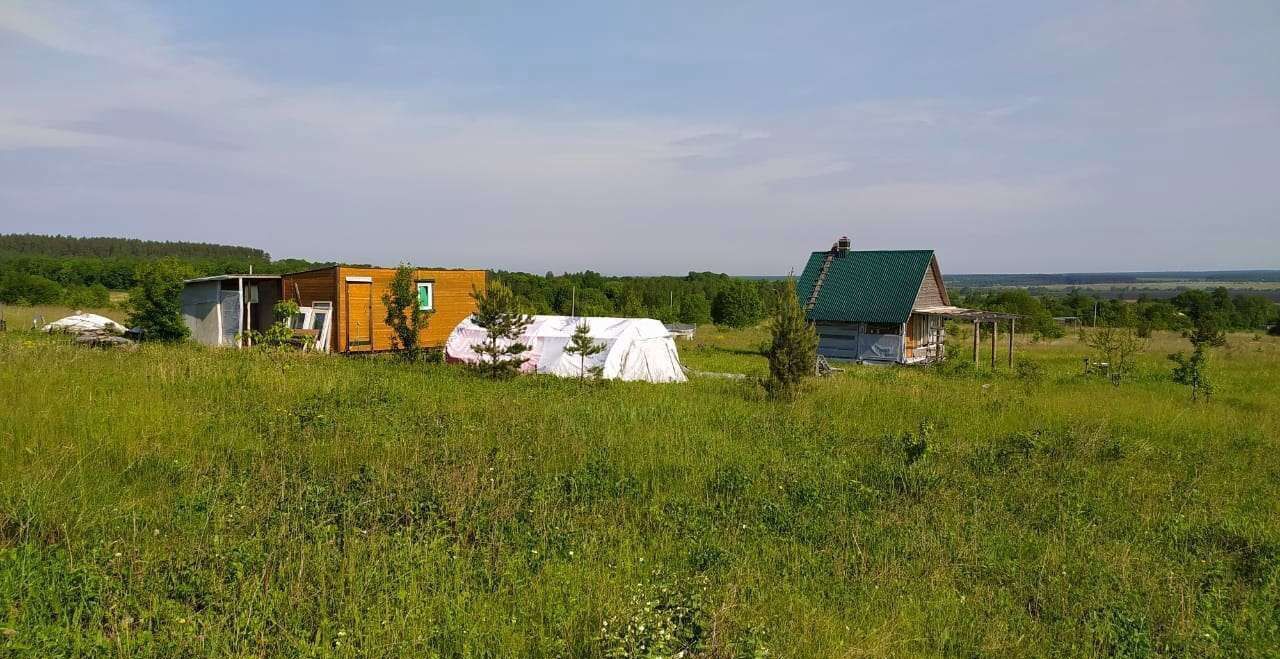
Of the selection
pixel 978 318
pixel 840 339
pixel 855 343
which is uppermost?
pixel 978 318

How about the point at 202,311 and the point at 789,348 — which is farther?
the point at 202,311

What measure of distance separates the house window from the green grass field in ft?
38.9

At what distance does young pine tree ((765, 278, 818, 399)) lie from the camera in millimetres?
13523

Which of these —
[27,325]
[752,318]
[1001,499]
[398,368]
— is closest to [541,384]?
[398,368]

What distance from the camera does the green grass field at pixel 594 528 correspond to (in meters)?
4.29

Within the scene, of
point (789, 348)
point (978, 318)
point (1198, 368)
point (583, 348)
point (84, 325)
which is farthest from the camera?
point (978, 318)

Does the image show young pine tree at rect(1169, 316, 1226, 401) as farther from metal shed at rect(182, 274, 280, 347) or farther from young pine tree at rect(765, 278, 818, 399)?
metal shed at rect(182, 274, 280, 347)

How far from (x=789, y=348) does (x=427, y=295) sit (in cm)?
1479

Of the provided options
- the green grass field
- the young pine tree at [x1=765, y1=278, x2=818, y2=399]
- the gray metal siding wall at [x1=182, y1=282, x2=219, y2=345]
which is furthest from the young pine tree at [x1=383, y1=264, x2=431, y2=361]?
the young pine tree at [x1=765, y1=278, x2=818, y2=399]

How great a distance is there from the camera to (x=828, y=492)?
7492 mm

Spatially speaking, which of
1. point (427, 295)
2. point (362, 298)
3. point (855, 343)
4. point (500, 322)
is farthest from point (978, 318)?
point (362, 298)

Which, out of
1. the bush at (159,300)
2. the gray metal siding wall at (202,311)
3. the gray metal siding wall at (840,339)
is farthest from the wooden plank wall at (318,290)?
the gray metal siding wall at (840,339)

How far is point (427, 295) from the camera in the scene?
78.0 feet

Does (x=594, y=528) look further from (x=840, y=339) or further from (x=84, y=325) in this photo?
(x=84, y=325)
